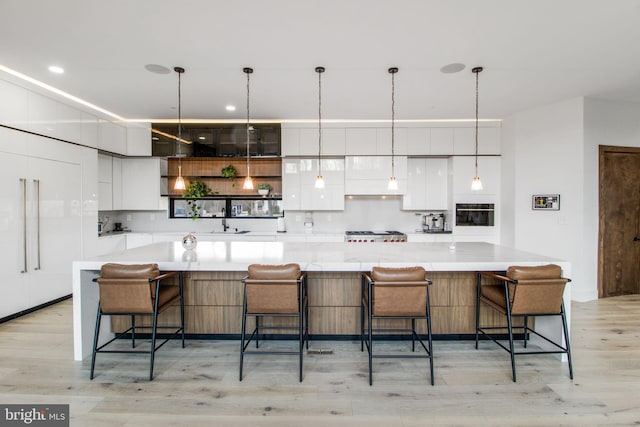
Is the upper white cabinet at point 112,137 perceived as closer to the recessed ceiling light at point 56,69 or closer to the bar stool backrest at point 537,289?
the recessed ceiling light at point 56,69

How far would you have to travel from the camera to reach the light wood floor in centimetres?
189

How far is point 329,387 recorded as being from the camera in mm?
2178

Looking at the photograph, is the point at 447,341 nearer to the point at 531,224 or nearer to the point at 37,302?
the point at 531,224

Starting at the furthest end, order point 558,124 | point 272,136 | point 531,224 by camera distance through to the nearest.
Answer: point 272,136, point 531,224, point 558,124

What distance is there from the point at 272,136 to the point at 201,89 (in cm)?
153

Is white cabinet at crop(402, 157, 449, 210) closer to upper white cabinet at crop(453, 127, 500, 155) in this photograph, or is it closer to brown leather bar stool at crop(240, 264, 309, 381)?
upper white cabinet at crop(453, 127, 500, 155)

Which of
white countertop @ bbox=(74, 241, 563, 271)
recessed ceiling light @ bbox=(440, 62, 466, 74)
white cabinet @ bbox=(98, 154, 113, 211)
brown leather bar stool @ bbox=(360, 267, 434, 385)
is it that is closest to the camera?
brown leather bar stool @ bbox=(360, 267, 434, 385)

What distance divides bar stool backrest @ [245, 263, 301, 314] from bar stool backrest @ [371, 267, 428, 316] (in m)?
0.61

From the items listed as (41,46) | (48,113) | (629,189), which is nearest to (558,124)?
(629,189)

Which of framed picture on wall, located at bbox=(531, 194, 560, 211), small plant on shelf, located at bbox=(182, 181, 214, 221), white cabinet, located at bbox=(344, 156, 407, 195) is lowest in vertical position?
framed picture on wall, located at bbox=(531, 194, 560, 211)

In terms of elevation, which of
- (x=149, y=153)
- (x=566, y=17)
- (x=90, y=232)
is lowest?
(x=90, y=232)

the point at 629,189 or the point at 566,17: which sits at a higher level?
the point at 566,17

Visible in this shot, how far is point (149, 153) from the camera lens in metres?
5.10

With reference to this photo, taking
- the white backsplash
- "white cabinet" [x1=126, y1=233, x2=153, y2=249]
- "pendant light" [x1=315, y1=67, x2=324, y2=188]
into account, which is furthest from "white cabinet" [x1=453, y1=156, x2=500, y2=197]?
"white cabinet" [x1=126, y1=233, x2=153, y2=249]
